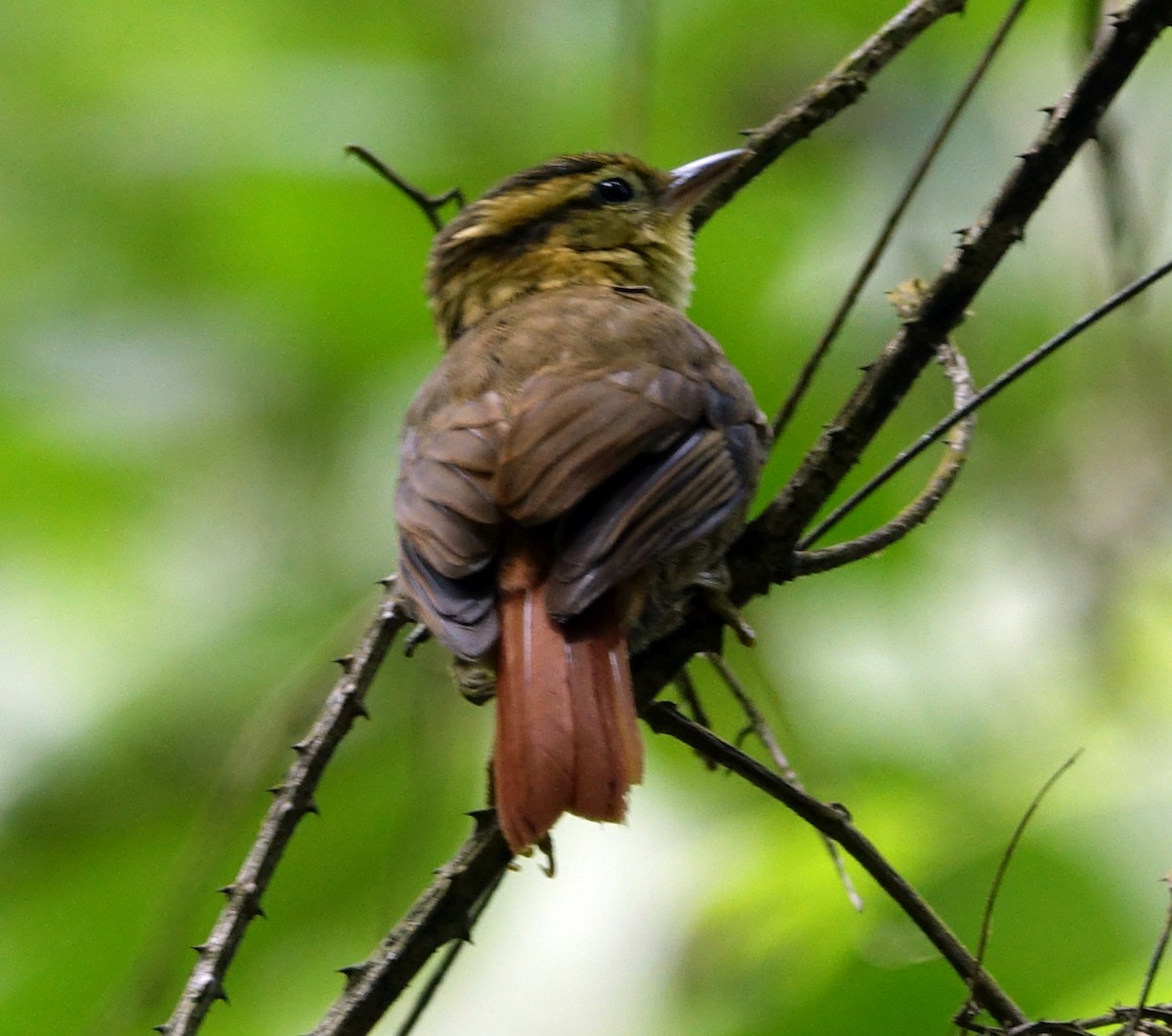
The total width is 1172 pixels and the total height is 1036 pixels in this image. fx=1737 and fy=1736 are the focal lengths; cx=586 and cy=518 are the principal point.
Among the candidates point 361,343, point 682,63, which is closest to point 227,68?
point 361,343

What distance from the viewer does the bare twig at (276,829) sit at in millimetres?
2201

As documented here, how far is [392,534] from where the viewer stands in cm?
333

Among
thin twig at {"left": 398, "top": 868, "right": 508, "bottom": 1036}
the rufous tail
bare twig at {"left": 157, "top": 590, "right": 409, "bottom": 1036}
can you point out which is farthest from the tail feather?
bare twig at {"left": 157, "top": 590, "right": 409, "bottom": 1036}

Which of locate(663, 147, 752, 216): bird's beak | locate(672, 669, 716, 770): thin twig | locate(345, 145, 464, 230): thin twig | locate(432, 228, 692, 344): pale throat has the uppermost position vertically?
locate(432, 228, 692, 344): pale throat

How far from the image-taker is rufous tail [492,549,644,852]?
2193 mm

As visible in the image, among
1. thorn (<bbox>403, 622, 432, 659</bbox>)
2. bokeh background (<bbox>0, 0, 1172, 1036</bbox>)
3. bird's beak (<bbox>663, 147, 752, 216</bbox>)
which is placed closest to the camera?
bokeh background (<bbox>0, 0, 1172, 1036</bbox>)

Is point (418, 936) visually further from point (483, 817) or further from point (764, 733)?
point (764, 733)

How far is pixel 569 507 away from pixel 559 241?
1383 millimetres

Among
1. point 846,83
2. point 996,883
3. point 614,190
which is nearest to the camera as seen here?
point 996,883

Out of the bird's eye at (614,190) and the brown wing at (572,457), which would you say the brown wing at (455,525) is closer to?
the brown wing at (572,457)

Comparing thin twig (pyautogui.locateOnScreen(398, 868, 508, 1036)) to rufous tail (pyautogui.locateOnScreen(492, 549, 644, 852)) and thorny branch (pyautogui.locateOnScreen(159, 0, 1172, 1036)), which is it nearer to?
thorny branch (pyautogui.locateOnScreen(159, 0, 1172, 1036))

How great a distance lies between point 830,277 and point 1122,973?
157 cm

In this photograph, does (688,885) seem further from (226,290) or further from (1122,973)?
(226,290)

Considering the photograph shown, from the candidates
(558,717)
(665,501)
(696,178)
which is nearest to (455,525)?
(665,501)
